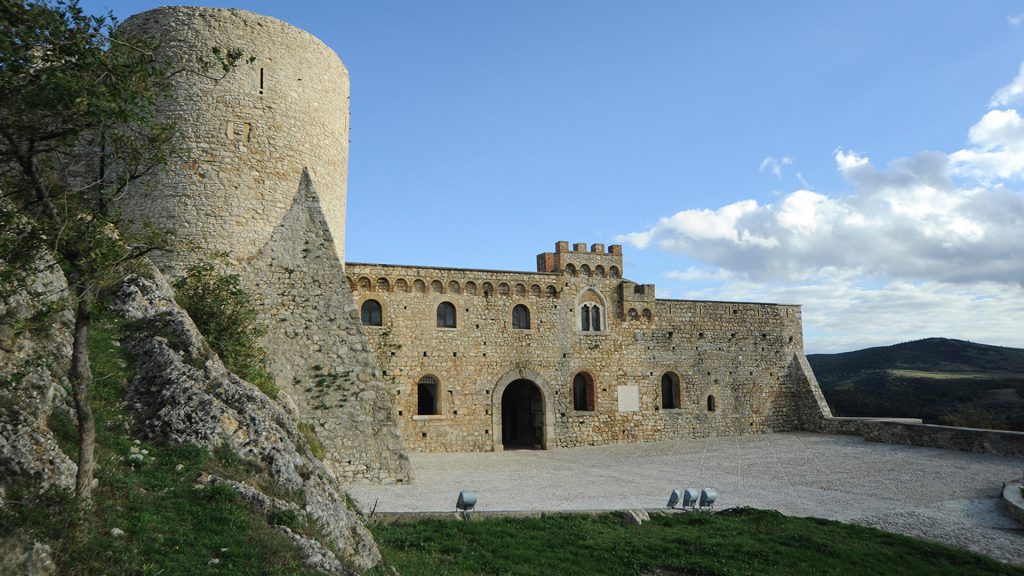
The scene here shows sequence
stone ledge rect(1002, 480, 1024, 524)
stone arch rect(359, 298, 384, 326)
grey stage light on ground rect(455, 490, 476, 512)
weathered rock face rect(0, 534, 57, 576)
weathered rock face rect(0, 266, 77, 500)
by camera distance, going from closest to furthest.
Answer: weathered rock face rect(0, 534, 57, 576)
weathered rock face rect(0, 266, 77, 500)
grey stage light on ground rect(455, 490, 476, 512)
stone ledge rect(1002, 480, 1024, 524)
stone arch rect(359, 298, 384, 326)

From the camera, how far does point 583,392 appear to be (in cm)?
2419

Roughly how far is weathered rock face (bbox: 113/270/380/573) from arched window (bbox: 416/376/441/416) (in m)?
12.2

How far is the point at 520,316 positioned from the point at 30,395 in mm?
17590

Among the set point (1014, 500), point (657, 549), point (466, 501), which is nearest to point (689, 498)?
point (657, 549)

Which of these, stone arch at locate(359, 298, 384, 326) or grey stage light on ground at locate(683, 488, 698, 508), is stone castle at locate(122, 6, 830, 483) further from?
grey stage light on ground at locate(683, 488, 698, 508)

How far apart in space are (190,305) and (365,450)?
15.4 ft

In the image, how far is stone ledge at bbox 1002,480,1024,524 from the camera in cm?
1086

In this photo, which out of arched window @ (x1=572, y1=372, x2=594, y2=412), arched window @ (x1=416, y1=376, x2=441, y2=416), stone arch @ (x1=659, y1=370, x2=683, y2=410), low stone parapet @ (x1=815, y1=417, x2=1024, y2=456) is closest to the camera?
low stone parapet @ (x1=815, y1=417, x2=1024, y2=456)

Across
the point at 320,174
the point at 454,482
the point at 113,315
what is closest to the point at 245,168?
the point at 320,174

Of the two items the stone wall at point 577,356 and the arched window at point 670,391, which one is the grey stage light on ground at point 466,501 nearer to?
the stone wall at point 577,356

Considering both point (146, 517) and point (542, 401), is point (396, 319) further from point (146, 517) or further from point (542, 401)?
point (146, 517)

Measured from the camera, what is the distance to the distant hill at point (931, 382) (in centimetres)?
4159

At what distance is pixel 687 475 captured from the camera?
16.0 m

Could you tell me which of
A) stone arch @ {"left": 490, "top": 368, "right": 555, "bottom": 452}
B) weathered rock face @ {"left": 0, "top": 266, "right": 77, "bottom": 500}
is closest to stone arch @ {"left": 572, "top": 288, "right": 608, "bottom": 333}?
stone arch @ {"left": 490, "top": 368, "right": 555, "bottom": 452}
